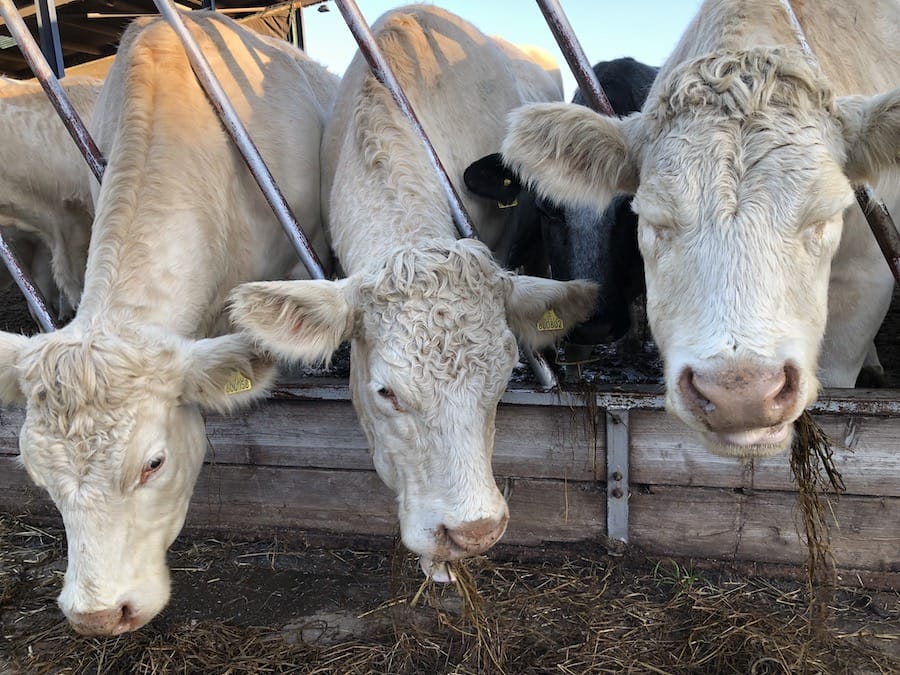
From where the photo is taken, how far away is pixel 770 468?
2.63m

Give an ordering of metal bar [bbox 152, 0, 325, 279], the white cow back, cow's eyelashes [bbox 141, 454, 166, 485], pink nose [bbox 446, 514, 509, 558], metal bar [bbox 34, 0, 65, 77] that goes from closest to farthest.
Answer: pink nose [bbox 446, 514, 509, 558], cow's eyelashes [bbox 141, 454, 166, 485], the white cow back, metal bar [bbox 152, 0, 325, 279], metal bar [bbox 34, 0, 65, 77]

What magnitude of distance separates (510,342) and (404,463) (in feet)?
1.67

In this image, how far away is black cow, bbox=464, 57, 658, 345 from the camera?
3.05m

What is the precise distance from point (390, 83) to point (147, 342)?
4.82ft

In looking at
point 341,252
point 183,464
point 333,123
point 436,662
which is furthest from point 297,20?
point 436,662

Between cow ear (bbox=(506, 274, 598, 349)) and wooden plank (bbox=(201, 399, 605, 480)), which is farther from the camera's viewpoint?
wooden plank (bbox=(201, 399, 605, 480))

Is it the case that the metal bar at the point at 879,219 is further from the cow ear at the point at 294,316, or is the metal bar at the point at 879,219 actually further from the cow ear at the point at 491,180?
the cow ear at the point at 294,316

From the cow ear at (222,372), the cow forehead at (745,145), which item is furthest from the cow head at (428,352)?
the cow forehead at (745,145)

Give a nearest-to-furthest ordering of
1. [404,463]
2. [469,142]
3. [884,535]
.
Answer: [404,463] → [884,535] → [469,142]

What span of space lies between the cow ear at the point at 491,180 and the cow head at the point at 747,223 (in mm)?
1049

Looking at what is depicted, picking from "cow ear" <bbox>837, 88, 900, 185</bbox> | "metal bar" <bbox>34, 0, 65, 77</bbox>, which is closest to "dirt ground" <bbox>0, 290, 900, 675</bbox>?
"cow ear" <bbox>837, 88, 900, 185</bbox>

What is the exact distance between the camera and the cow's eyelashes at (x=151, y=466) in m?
2.22

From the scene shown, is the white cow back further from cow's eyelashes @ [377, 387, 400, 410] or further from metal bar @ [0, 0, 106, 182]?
metal bar @ [0, 0, 106, 182]

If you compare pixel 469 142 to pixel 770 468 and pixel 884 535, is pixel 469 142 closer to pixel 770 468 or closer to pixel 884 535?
pixel 770 468
